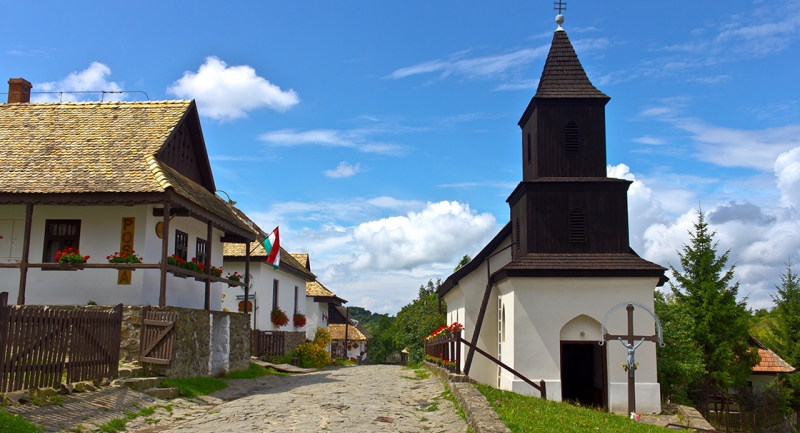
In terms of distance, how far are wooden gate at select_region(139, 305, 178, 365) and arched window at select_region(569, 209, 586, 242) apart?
41.6 ft

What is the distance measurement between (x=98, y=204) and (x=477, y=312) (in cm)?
1354

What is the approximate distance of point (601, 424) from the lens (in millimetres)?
12820

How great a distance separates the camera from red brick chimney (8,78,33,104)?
23344 millimetres

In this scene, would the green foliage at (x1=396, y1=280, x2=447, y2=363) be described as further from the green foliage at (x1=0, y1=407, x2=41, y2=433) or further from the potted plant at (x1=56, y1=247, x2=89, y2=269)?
the green foliage at (x1=0, y1=407, x2=41, y2=433)

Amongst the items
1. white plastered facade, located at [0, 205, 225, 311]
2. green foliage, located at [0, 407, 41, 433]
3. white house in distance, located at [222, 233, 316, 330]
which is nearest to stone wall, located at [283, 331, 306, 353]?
white house in distance, located at [222, 233, 316, 330]

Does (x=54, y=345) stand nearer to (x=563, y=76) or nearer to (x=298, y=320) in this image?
(x=563, y=76)

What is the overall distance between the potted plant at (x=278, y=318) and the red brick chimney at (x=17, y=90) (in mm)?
13852

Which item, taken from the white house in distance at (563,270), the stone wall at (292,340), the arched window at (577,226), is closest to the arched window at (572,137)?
the white house in distance at (563,270)

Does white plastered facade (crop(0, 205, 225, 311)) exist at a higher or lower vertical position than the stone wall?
higher

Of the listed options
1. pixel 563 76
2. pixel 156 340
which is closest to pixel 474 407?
pixel 156 340

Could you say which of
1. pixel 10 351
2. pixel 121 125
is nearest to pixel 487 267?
pixel 121 125

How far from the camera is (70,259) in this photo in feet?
53.4

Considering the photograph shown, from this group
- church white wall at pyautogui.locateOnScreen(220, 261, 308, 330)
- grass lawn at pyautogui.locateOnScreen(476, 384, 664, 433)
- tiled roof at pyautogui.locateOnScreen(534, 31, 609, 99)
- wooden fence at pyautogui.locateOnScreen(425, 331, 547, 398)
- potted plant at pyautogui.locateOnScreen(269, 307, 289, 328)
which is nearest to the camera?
grass lawn at pyautogui.locateOnScreen(476, 384, 664, 433)

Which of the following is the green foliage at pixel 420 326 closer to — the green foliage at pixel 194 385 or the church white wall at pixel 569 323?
the church white wall at pixel 569 323
